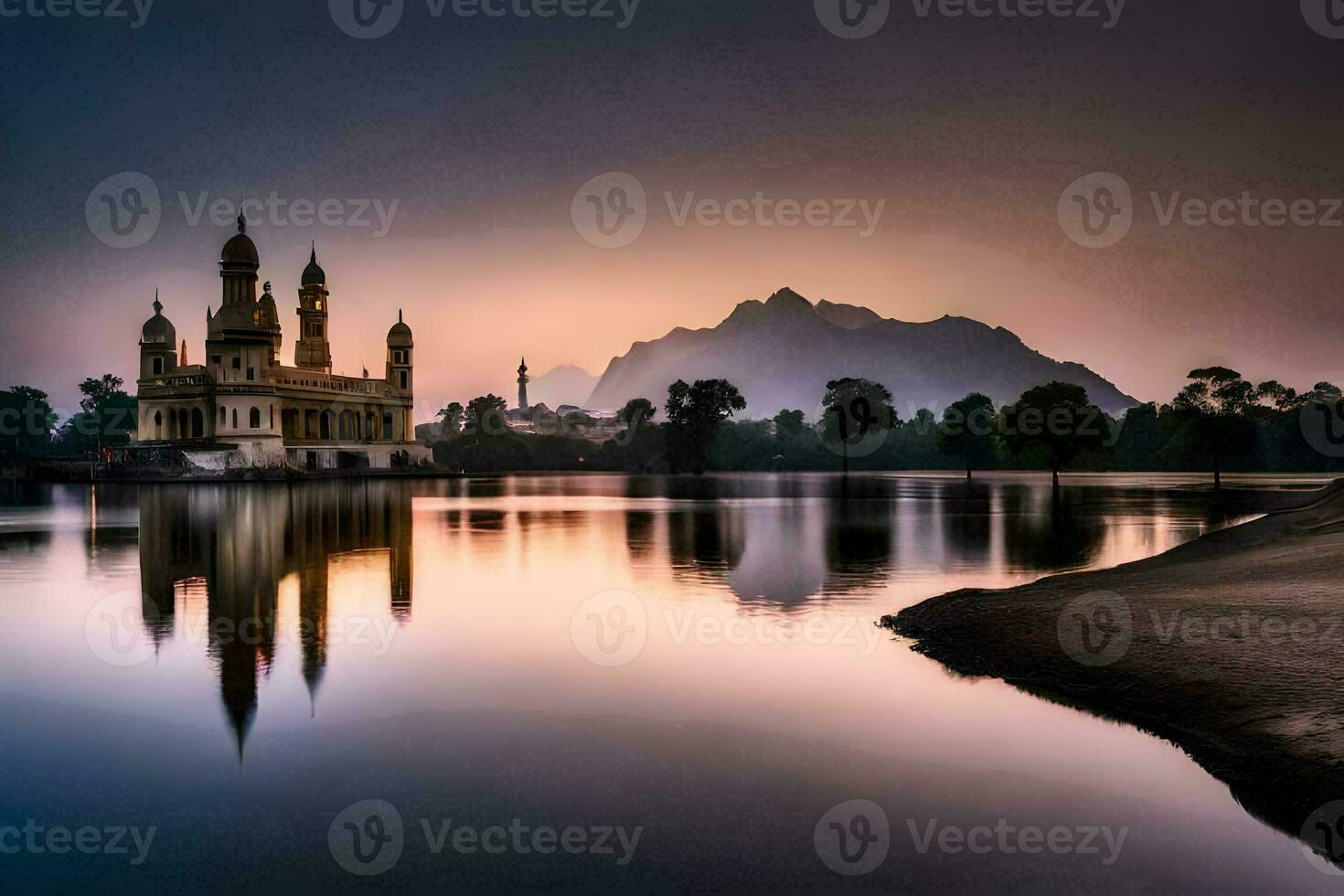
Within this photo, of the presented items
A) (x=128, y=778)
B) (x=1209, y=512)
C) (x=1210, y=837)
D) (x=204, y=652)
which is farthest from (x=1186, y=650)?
(x=1209, y=512)

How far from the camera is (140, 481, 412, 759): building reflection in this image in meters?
16.3

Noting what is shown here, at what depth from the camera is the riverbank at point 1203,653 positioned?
10.5 metres

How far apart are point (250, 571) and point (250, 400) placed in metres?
99.2

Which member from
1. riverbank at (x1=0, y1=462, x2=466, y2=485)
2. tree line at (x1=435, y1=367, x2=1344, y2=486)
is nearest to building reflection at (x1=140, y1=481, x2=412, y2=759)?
riverbank at (x1=0, y1=462, x2=466, y2=485)

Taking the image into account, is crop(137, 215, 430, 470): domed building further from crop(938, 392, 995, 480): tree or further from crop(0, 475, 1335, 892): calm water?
crop(0, 475, 1335, 892): calm water

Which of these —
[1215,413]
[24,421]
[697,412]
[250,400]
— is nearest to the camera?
[1215,413]

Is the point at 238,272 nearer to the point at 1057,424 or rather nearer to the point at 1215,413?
the point at 1057,424

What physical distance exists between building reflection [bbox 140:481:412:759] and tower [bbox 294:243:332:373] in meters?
91.8

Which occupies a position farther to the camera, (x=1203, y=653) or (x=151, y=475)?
(x=151, y=475)

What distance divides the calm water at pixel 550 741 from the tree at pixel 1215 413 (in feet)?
203

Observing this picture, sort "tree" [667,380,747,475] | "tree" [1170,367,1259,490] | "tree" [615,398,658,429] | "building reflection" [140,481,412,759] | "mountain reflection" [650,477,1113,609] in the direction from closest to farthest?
"building reflection" [140,481,412,759] → "mountain reflection" [650,477,1113,609] → "tree" [1170,367,1259,490] → "tree" [667,380,747,475] → "tree" [615,398,658,429]

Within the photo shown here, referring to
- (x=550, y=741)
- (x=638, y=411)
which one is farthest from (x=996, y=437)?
(x=550, y=741)

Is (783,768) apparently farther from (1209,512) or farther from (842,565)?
(1209,512)

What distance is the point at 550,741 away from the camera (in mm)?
12281
